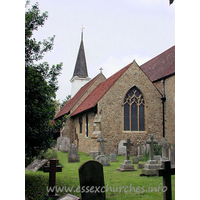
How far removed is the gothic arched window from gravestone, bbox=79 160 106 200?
11.8m

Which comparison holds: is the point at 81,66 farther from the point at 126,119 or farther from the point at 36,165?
the point at 36,165

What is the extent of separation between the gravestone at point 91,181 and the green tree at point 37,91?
159cm

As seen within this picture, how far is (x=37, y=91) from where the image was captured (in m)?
5.93

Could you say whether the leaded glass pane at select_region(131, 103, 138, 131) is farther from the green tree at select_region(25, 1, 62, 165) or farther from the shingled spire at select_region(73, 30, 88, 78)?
the shingled spire at select_region(73, 30, 88, 78)

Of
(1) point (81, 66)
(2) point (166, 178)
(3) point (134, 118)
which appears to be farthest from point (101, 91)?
(1) point (81, 66)

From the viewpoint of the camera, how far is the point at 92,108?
57.6ft

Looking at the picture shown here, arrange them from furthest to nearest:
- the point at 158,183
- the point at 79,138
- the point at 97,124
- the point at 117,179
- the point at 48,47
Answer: the point at 79,138 → the point at 97,124 → the point at 117,179 → the point at 158,183 → the point at 48,47

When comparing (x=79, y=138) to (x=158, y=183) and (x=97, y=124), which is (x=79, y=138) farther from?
(x=158, y=183)


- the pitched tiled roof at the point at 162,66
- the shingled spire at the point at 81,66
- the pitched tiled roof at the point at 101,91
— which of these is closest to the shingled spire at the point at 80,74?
the shingled spire at the point at 81,66

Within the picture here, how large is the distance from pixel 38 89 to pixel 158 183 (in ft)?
16.3

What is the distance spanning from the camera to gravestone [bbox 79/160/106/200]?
5.14m

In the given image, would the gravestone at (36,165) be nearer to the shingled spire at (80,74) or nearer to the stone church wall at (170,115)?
the stone church wall at (170,115)

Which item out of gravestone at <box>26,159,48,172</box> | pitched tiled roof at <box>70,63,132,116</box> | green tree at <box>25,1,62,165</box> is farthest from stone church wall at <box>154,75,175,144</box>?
green tree at <box>25,1,62,165</box>
